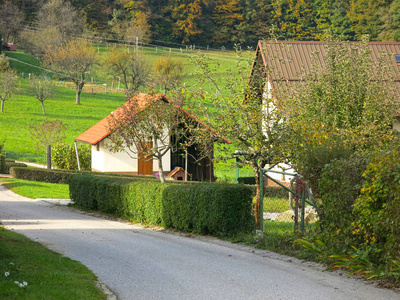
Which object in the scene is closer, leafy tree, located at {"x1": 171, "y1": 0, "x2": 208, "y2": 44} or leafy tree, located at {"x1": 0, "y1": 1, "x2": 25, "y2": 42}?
leafy tree, located at {"x1": 0, "y1": 1, "x2": 25, "y2": 42}

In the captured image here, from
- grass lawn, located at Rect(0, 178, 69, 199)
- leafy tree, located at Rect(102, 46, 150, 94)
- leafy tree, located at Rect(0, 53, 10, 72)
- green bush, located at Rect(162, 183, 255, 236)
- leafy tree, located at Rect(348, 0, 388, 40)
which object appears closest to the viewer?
green bush, located at Rect(162, 183, 255, 236)

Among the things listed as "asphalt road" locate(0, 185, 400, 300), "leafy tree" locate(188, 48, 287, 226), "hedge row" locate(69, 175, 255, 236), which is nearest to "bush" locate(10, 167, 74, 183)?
"hedge row" locate(69, 175, 255, 236)

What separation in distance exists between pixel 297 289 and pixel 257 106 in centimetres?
787

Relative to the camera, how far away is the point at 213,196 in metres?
13.9

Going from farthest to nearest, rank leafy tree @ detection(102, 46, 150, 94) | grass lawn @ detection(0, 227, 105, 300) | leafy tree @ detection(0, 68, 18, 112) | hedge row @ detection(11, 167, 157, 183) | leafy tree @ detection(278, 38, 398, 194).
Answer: leafy tree @ detection(102, 46, 150, 94) → leafy tree @ detection(0, 68, 18, 112) → hedge row @ detection(11, 167, 157, 183) → leafy tree @ detection(278, 38, 398, 194) → grass lawn @ detection(0, 227, 105, 300)

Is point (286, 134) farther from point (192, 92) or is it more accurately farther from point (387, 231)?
point (387, 231)

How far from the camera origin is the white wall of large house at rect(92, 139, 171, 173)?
117 ft

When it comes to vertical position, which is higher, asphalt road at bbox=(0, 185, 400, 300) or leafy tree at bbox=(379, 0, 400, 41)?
leafy tree at bbox=(379, 0, 400, 41)

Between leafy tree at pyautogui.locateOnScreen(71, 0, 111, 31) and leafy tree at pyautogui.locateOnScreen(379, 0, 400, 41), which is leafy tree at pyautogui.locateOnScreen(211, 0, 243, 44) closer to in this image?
leafy tree at pyautogui.locateOnScreen(71, 0, 111, 31)

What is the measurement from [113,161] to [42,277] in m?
27.9

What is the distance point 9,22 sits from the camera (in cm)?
8656

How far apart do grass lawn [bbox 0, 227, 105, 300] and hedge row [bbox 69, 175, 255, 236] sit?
14.7 ft

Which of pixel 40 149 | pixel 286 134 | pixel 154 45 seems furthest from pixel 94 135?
pixel 154 45

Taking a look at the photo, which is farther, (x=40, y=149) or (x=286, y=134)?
(x=40, y=149)
